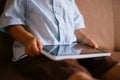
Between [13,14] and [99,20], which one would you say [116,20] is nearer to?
[99,20]

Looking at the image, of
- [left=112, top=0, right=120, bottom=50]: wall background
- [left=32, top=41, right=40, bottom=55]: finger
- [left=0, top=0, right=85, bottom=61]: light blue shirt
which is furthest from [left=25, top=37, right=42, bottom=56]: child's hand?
[left=112, top=0, right=120, bottom=50]: wall background

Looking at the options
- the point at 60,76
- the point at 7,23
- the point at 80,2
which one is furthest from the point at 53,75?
the point at 80,2

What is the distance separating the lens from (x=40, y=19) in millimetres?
862

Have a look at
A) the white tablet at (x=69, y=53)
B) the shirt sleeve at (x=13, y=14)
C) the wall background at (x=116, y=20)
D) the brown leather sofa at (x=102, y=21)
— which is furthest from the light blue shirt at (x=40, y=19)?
the wall background at (x=116, y=20)

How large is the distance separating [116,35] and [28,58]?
62 centimetres

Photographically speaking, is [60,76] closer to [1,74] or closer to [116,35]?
[1,74]

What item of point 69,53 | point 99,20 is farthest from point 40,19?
point 99,20

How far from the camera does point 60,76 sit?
661 millimetres

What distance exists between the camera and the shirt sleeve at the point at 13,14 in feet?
2.73

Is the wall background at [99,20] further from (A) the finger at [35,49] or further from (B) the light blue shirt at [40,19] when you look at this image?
(A) the finger at [35,49]

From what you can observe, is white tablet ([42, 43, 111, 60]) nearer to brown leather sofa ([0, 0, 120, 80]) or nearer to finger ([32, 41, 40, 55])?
finger ([32, 41, 40, 55])

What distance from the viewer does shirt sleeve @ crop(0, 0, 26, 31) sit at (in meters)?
0.83

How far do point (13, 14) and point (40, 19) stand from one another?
96 millimetres

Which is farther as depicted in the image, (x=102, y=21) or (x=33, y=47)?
(x=102, y=21)
